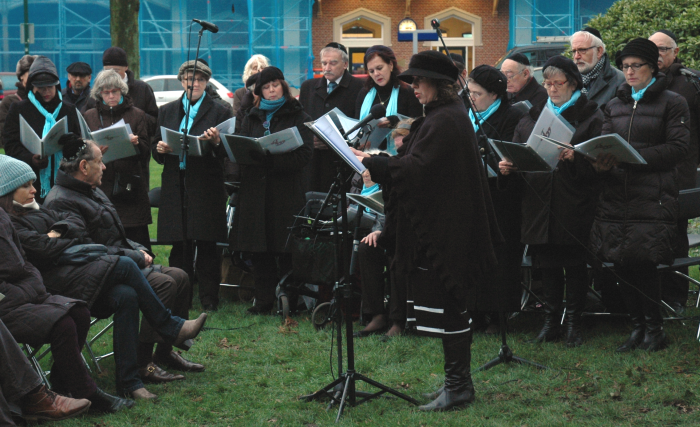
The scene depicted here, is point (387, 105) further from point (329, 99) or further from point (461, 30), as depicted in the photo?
point (461, 30)

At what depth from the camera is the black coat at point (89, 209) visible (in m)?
5.30

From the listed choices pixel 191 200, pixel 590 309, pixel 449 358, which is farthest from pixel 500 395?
pixel 191 200

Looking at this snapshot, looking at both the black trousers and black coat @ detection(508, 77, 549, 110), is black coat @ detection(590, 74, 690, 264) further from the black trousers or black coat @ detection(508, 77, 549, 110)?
the black trousers

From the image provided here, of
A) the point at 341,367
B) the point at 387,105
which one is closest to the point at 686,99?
the point at 387,105

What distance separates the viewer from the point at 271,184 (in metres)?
7.39

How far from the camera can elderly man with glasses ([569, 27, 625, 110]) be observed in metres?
6.88

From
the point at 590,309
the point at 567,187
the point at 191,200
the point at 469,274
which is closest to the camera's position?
the point at 469,274

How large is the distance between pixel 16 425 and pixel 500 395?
9.00 feet

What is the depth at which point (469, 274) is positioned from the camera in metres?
4.64

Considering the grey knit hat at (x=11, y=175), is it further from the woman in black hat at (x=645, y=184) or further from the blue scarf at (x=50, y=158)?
the woman in black hat at (x=645, y=184)

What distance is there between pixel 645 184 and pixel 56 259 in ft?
12.6

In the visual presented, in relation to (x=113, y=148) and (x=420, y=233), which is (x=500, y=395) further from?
(x=113, y=148)

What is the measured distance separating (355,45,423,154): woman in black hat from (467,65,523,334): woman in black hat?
0.81 m

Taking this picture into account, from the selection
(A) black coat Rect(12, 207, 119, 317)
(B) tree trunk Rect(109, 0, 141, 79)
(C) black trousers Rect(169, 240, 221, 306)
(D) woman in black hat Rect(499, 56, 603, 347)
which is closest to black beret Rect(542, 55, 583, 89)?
(D) woman in black hat Rect(499, 56, 603, 347)
